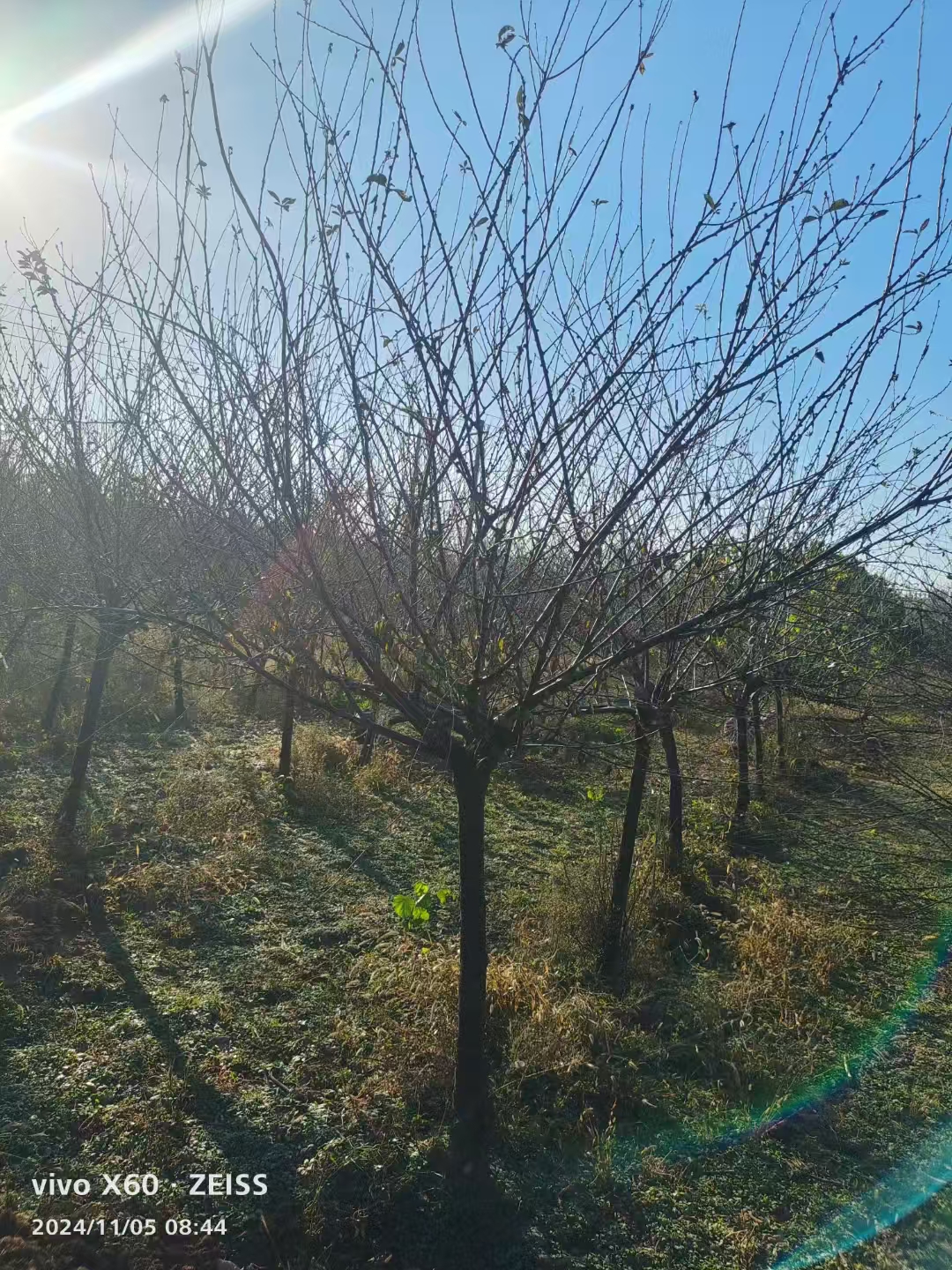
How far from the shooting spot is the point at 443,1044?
333 centimetres

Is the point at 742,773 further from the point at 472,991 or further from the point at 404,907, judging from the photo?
the point at 404,907

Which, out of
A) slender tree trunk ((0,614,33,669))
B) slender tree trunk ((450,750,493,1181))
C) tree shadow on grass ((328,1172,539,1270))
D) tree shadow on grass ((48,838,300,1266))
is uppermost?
slender tree trunk ((0,614,33,669))

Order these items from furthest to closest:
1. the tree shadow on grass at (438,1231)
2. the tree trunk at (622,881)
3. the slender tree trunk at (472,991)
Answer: the tree trunk at (622,881) < the slender tree trunk at (472,991) < the tree shadow on grass at (438,1231)

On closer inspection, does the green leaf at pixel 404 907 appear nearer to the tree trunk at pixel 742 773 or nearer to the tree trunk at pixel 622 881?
the tree trunk at pixel 622 881

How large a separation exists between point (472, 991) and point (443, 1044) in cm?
54

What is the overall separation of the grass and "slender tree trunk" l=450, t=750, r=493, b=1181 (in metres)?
0.10

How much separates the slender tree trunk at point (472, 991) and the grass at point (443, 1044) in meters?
0.10

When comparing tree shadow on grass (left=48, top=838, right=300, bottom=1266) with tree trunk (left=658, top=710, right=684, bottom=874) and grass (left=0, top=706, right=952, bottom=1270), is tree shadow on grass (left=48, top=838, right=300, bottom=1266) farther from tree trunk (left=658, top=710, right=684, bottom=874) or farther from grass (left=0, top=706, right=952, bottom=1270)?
tree trunk (left=658, top=710, right=684, bottom=874)

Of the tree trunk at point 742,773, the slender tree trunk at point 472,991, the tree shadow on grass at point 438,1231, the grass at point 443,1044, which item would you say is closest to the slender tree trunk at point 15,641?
the grass at point 443,1044

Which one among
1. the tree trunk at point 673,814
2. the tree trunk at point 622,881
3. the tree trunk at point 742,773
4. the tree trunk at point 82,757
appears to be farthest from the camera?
the tree trunk at point 742,773

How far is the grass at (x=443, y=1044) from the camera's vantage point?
2.60 metres

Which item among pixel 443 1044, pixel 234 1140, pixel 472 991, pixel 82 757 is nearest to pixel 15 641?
pixel 82 757

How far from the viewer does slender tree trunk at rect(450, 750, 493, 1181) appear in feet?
9.40

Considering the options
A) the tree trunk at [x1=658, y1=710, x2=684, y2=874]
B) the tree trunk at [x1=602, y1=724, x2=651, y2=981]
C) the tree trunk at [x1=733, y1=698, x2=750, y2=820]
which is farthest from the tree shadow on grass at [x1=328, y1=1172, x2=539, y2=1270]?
the tree trunk at [x1=733, y1=698, x2=750, y2=820]
